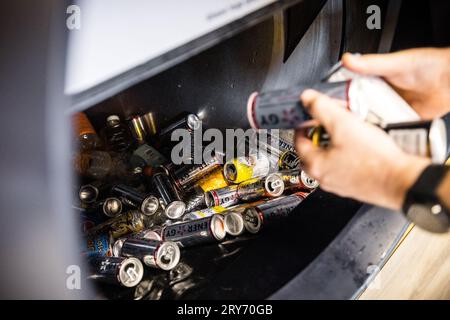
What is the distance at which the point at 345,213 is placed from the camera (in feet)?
3.92

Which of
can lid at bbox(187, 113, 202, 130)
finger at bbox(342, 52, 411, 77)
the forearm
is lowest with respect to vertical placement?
can lid at bbox(187, 113, 202, 130)

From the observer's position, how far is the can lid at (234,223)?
1.53 meters

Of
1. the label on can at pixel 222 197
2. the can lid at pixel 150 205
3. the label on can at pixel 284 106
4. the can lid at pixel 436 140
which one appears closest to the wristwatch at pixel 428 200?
the can lid at pixel 436 140

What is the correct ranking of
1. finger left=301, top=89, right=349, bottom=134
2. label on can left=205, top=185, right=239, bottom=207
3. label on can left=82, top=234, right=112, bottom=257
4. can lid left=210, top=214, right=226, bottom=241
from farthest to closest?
label on can left=205, top=185, right=239, bottom=207, label on can left=82, top=234, right=112, bottom=257, can lid left=210, top=214, right=226, bottom=241, finger left=301, top=89, right=349, bottom=134

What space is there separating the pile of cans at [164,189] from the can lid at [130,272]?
0.17 feet

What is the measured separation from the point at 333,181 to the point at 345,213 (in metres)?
0.28

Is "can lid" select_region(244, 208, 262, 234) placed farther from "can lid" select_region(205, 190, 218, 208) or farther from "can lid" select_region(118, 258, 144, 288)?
"can lid" select_region(118, 258, 144, 288)

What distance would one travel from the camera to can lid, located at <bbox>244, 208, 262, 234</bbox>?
1.55m

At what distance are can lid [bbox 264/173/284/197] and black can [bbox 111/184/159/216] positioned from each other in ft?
1.63

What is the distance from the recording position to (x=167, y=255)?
55.1 inches

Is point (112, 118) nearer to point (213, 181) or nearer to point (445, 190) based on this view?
point (213, 181)

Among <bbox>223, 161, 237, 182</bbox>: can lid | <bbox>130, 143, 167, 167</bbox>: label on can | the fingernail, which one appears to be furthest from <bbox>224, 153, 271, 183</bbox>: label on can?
the fingernail
